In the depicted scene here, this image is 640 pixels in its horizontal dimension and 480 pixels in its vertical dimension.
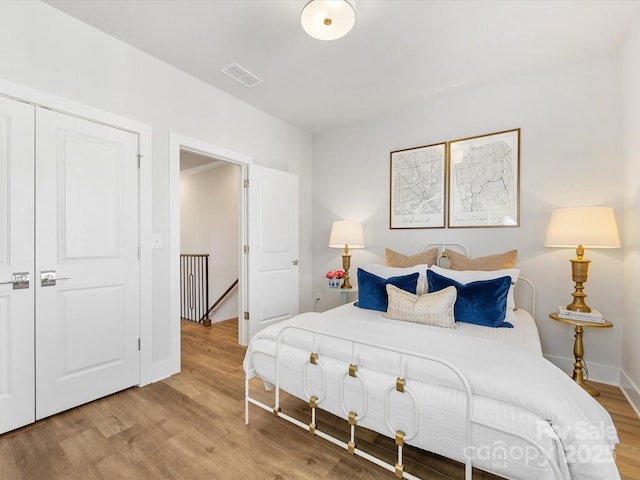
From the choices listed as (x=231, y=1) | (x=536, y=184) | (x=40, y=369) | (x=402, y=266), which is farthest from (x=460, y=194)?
(x=40, y=369)

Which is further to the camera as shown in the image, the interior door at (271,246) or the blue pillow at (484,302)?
the interior door at (271,246)

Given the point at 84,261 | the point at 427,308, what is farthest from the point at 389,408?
the point at 84,261

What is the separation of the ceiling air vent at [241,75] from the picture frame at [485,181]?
2.18 metres

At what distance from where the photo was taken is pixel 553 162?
2.77 meters

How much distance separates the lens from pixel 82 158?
222cm

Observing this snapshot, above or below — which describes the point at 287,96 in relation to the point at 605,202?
above

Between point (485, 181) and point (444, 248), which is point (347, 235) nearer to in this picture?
point (444, 248)

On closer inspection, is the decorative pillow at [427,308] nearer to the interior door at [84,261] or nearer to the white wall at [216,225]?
the interior door at [84,261]

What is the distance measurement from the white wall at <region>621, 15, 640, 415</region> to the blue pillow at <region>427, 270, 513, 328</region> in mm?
936

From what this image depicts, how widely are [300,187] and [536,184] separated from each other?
9.06ft

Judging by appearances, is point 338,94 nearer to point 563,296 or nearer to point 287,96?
point 287,96

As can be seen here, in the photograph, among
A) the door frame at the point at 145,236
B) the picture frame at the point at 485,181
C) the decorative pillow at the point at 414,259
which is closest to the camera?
the door frame at the point at 145,236

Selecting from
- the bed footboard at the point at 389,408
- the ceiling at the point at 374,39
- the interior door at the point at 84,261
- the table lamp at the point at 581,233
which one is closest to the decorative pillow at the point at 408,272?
the table lamp at the point at 581,233

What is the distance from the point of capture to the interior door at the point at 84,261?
2.05 meters
